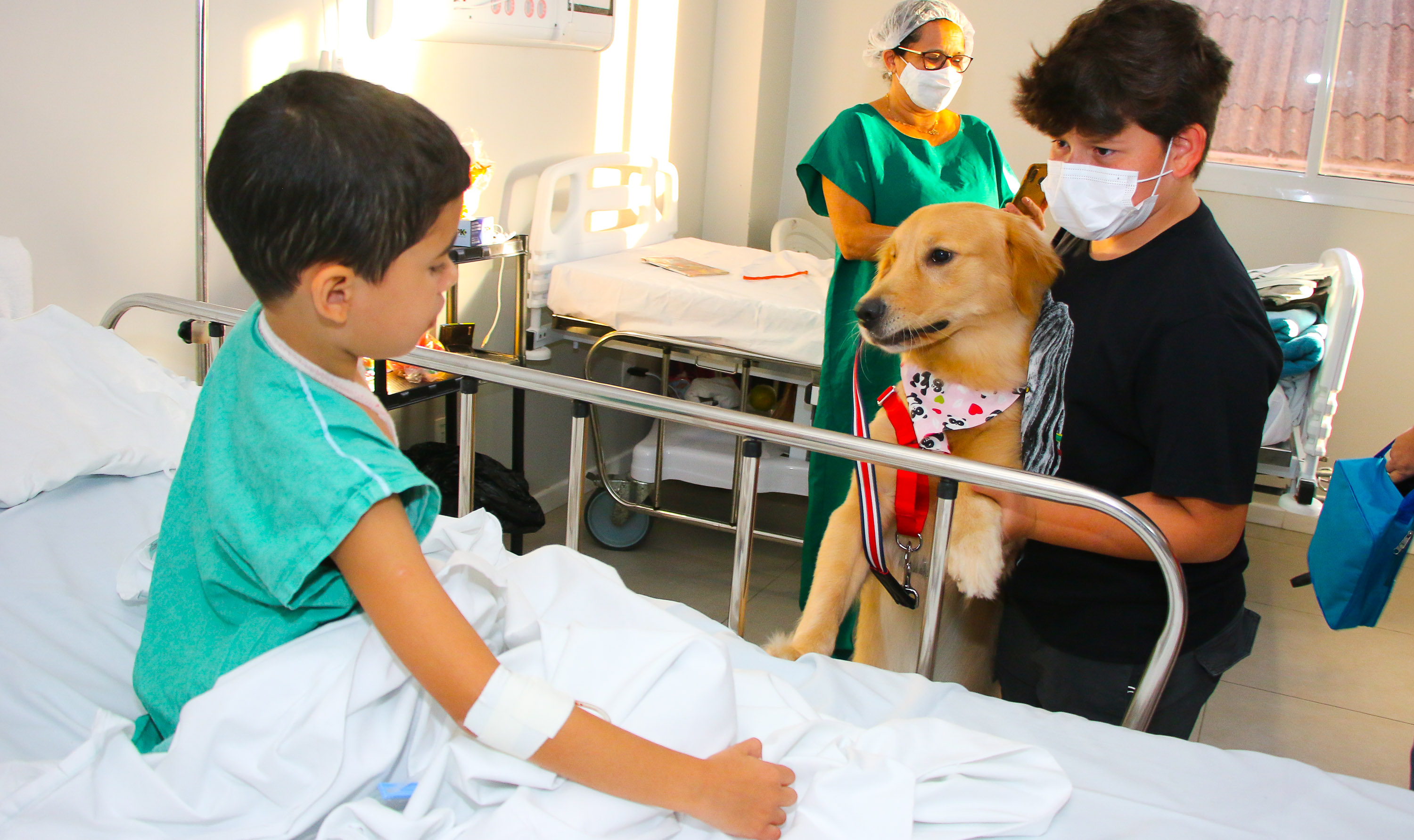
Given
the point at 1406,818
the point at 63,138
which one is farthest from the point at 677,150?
the point at 1406,818

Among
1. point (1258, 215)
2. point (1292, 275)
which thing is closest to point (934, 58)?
point (1292, 275)

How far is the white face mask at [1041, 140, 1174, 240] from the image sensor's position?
1.28 meters

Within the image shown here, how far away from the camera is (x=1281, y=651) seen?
10.9 ft

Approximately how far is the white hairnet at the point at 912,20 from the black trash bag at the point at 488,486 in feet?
5.39

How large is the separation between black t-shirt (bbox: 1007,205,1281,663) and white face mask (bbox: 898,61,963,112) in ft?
3.70

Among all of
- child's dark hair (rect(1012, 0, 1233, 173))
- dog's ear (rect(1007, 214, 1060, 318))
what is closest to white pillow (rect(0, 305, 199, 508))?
dog's ear (rect(1007, 214, 1060, 318))

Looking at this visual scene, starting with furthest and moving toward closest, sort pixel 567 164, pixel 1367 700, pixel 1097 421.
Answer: pixel 567 164 < pixel 1367 700 < pixel 1097 421

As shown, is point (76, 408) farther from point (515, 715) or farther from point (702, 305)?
point (702, 305)

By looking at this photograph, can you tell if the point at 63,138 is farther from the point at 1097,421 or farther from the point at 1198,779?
the point at 1198,779

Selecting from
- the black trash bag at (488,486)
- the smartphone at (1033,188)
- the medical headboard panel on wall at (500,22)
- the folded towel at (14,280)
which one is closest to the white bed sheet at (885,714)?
the folded towel at (14,280)

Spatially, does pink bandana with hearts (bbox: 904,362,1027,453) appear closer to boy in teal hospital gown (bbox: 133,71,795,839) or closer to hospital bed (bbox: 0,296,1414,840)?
hospital bed (bbox: 0,296,1414,840)

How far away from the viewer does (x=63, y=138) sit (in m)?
2.03

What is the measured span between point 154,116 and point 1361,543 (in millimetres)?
2516

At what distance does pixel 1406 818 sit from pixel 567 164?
2903 mm
